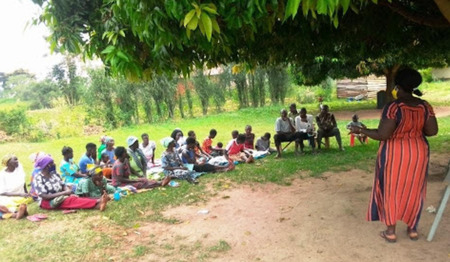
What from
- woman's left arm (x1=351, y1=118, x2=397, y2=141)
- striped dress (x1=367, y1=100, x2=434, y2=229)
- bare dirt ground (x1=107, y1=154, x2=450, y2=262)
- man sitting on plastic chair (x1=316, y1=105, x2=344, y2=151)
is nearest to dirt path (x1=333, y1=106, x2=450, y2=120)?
man sitting on plastic chair (x1=316, y1=105, x2=344, y2=151)

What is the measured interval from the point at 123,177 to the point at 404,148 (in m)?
4.97

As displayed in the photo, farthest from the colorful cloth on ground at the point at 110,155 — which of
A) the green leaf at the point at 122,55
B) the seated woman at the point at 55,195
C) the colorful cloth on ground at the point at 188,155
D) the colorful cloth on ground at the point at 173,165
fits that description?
the green leaf at the point at 122,55

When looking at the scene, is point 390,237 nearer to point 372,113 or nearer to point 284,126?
point 284,126

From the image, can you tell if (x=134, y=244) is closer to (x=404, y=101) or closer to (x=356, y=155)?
(x=404, y=101)

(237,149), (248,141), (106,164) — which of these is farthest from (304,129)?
(106,164)

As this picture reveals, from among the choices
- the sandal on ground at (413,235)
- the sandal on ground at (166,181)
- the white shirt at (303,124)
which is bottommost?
the sandal on ground at (413,235)

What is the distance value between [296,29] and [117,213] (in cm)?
364

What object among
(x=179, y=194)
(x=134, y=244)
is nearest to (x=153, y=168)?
(x=179, y=194)

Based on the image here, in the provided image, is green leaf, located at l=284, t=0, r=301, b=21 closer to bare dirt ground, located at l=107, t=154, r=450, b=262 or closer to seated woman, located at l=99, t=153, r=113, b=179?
bare dirt ground, located at l=107, t=154, r=450, b=262

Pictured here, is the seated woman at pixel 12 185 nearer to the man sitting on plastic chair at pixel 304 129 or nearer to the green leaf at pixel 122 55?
the green leaf at pixel 122 55

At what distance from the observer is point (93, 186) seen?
6117mm

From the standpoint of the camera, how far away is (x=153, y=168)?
8.53m

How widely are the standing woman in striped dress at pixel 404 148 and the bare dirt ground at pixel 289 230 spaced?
0.41 meters

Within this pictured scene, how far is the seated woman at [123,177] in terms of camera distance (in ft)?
21.9
